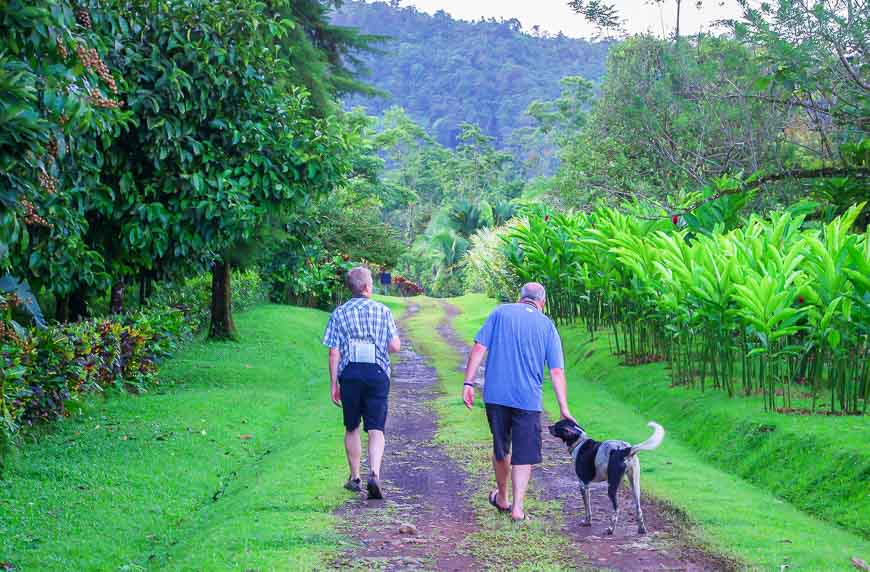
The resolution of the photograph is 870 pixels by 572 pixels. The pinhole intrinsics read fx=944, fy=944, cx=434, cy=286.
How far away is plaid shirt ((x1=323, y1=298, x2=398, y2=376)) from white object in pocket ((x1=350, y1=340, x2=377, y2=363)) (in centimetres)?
4

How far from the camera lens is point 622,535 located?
21.5 ft

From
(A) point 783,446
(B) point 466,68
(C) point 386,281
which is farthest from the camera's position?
(B) point 466,68

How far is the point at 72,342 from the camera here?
11133 mm

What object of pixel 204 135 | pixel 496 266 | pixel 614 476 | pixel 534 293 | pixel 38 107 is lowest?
pixel 614 476

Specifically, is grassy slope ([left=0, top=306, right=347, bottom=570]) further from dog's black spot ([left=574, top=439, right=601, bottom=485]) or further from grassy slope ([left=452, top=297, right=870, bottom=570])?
grassy slope ([left=452, top=297, right=870, bottom=570])

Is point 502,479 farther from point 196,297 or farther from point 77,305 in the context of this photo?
point 196,297

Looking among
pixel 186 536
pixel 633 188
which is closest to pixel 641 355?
pixel 186 536

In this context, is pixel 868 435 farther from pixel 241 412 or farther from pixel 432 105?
pixel 432 105

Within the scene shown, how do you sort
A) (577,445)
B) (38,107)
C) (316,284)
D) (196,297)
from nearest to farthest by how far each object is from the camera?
(38,107) < (577,445) < (196,297) < (316,284)

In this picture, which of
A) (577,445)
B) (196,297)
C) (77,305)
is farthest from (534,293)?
(196,297)

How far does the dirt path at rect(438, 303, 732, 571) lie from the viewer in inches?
232

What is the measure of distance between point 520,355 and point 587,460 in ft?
3.00

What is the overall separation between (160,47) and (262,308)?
1654 centimetres

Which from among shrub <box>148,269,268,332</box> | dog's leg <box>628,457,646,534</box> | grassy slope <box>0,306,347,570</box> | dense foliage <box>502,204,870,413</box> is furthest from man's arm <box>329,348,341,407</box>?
shrub <box>148,269,268,332</box>
